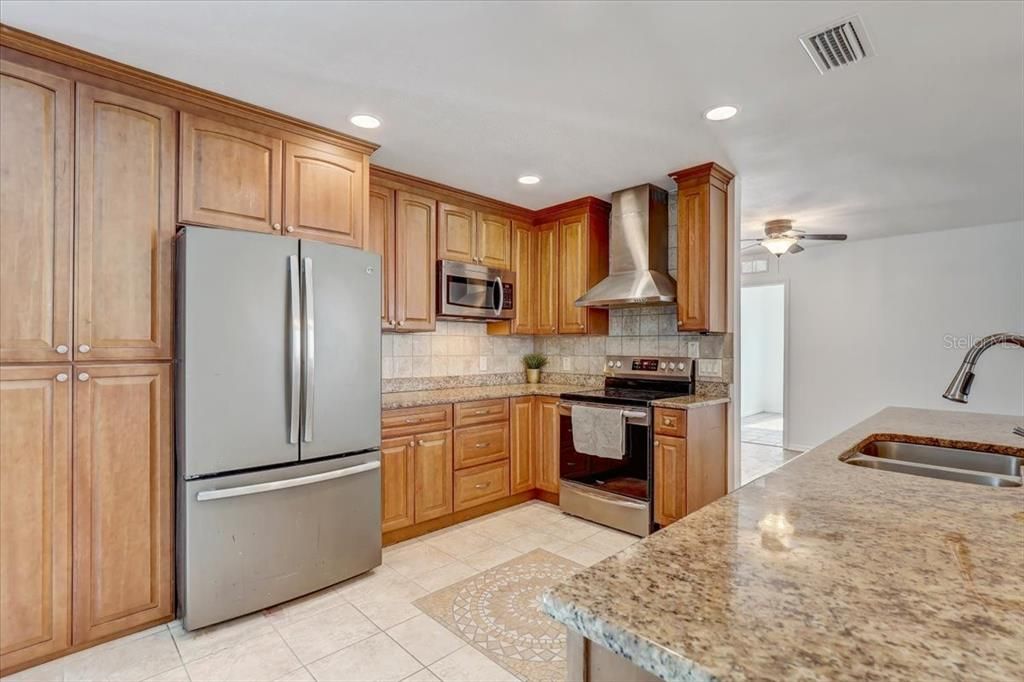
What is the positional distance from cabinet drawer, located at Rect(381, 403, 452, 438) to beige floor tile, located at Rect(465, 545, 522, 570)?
0.82 metres

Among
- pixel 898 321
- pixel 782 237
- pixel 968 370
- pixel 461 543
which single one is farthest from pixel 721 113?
pixel 898 321

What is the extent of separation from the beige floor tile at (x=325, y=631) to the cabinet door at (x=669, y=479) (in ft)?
6.06

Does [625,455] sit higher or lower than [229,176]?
lower

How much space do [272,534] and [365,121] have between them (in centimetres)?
207

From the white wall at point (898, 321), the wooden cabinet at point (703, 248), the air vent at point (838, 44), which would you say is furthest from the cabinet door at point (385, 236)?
the white wall at point (898, 321)

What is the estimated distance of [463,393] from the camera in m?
3.66

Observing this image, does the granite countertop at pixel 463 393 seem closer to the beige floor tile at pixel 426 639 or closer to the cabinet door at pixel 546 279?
the cabinet door at pixel 546 279

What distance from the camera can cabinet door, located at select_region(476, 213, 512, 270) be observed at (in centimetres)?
396

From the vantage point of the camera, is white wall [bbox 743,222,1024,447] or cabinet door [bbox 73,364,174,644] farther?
white wall [bbox 743,222,1024,447]

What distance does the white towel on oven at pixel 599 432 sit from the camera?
3.32 meters

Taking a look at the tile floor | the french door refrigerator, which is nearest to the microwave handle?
the french door refrigerator

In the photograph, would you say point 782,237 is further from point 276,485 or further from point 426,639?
point 276,485

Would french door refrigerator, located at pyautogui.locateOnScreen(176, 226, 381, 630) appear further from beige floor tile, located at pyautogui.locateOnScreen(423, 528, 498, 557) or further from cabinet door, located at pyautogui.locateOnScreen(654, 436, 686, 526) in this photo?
cabinet door, located at pyautogui.locateOnScreen(654, 436, 686, 526)

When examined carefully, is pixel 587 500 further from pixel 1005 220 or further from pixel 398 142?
pixel 1005 220
